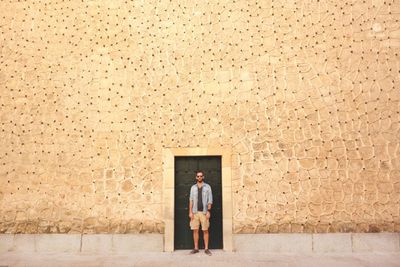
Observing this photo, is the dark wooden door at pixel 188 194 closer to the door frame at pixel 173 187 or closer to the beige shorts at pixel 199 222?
the door frame at pixel 173 187

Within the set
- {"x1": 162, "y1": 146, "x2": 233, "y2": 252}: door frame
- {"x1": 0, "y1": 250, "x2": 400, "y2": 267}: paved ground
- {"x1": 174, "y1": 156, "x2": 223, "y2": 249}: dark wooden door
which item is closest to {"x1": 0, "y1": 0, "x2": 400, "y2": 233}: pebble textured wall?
{"x1": 162, "y1": 146, "x2": 233, "y2": 252}: door frame

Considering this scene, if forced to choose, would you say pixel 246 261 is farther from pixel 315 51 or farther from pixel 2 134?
pixel 2 134

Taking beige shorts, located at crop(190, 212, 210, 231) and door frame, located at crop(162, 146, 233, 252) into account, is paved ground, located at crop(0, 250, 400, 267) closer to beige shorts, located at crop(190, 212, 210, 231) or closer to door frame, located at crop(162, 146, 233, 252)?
door frame, located at crop(162, 146, 233, 252)

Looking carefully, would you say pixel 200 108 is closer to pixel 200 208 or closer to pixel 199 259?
pixel 200 208

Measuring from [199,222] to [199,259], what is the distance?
24.6 inches

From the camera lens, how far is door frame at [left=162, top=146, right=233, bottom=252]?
19.8 ft

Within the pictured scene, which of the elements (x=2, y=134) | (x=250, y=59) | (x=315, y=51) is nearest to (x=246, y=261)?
(x=250, y=59)

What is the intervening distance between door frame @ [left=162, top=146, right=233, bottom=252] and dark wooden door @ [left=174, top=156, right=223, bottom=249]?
0.13m

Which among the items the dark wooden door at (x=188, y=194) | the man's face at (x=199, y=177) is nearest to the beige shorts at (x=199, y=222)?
the dark wooden door at (x=188, y=194)

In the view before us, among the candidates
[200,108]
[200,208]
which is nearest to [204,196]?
[200,208]

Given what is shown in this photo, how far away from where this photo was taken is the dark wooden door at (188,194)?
6164 millimetres

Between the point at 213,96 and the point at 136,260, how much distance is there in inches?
125

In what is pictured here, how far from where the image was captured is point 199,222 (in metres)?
5.87

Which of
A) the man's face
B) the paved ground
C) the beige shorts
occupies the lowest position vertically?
the paved ground
